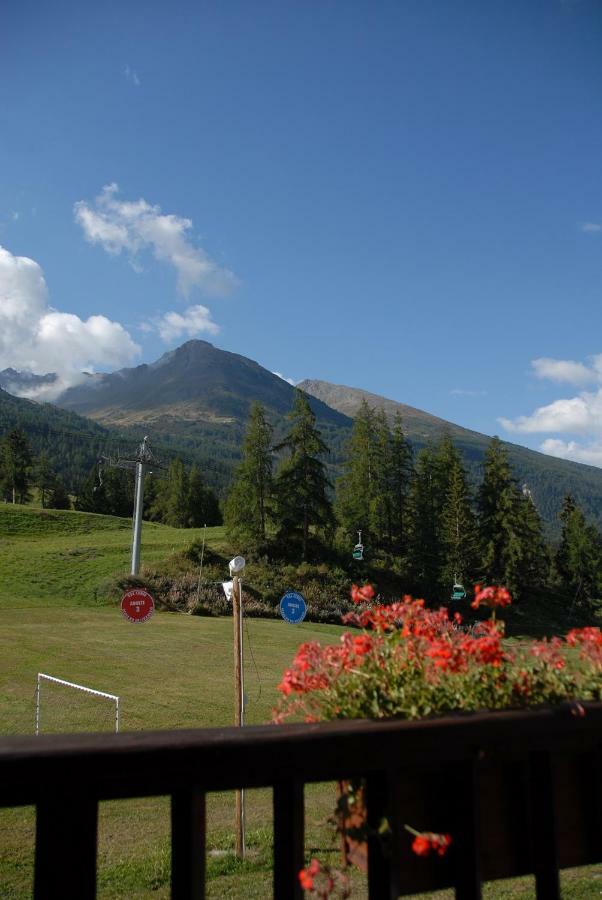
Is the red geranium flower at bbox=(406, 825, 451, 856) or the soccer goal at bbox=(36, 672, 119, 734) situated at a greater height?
the red geranium flower at bbox=(406, 825, 451, 856)

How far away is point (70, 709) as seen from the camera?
15047 millimetres

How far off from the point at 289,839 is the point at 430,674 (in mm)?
714

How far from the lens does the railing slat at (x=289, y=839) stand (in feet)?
6.57

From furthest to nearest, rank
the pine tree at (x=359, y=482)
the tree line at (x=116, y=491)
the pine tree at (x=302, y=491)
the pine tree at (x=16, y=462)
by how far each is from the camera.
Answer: the pine tree at (x=16, y=462) → the tree line at (x=116, y=491) → the pine tree at (x=359, y=482) → the pine tree at (x=302, y=491)

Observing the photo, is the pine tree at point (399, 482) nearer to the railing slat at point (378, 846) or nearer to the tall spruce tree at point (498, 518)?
the tall spruce tree at point (498, 518)

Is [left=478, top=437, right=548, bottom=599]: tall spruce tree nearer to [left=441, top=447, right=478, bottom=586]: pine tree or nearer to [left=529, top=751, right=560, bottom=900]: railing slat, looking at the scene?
[left=441, top=447, right=478, bottom=586]: pine tree

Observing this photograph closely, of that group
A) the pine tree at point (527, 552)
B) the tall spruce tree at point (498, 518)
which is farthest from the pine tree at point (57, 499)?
the pine tree at point (527, 552)

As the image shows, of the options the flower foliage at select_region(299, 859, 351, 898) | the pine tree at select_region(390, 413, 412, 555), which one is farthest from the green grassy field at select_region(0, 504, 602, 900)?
the pine tree at select_region(390, 413, 412, 555)

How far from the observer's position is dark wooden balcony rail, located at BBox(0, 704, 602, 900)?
5.75ft

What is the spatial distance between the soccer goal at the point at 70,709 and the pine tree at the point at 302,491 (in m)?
30.4

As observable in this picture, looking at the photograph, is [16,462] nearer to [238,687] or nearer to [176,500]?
[176,500]

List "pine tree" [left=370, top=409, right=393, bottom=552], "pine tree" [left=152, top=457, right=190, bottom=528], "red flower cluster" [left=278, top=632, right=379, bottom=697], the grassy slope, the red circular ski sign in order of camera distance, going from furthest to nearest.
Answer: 1. "pine tree" [left=152, top=457, right=190, bottom=528]
2. "pine tree" [left=370, top=409, right=393, bottom=552]
3. the grassy slope
4. the red circular ski sign
5. "red flower cluster" [left=278, top=632, right=379, bottom=697]

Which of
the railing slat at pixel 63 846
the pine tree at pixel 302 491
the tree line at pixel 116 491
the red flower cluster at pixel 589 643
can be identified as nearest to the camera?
the railing slat at pixel 63 846

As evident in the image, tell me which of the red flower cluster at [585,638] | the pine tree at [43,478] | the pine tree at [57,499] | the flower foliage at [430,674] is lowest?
the flower foliage at [430,674]
